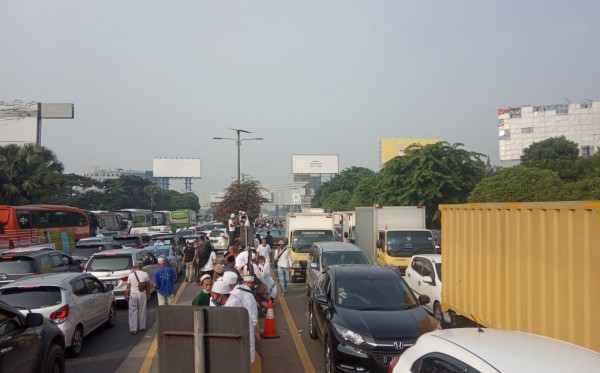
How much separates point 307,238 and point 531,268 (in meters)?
15.5

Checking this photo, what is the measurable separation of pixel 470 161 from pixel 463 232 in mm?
24747

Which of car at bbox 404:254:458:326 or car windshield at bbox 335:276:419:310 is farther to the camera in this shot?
car at bbox 404:254:458:326

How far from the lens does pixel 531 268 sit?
687cm

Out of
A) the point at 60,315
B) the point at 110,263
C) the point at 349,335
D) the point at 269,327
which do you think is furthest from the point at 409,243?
the point at 60,315

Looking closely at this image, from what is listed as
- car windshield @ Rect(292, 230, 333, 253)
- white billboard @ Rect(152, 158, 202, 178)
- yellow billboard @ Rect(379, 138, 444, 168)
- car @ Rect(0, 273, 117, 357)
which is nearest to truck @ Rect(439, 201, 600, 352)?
car @ Rect(0, 273, 117, 357)

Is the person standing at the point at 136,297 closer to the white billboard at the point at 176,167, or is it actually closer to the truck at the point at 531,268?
the truck at the point at 531,268

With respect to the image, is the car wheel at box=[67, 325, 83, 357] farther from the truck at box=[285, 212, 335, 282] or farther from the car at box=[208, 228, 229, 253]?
the car at box=[208, 228, 229, 253]

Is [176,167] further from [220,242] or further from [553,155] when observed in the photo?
[220,242]

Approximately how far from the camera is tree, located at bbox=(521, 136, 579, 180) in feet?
167

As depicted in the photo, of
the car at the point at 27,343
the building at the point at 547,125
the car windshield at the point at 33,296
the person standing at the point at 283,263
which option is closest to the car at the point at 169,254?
the person standing at the point at 283,263

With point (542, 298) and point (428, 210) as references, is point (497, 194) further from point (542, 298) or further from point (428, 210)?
point (542, 298)

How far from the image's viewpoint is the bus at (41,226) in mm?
27359

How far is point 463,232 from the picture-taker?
9500 mm

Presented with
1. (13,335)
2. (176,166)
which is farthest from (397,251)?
(176,166)
